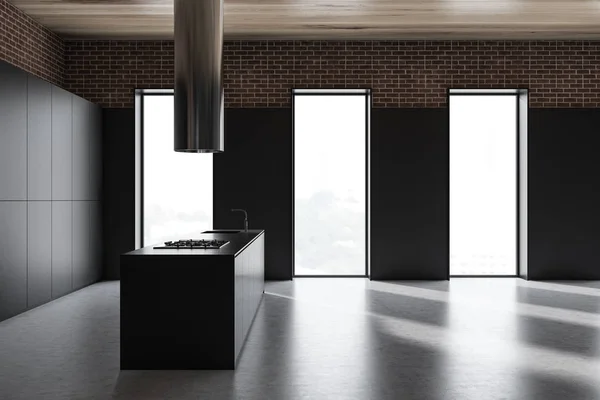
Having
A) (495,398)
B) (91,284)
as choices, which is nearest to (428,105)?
(91,284)

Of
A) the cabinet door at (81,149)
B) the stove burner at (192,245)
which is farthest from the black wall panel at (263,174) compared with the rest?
the stove burner at (192,245)

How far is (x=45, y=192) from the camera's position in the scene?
725 cm

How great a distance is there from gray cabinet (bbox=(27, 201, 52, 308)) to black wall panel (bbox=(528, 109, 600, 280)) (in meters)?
6.79

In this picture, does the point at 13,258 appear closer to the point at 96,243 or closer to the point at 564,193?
the point at 96,243

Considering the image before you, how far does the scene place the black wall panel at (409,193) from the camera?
9.33 meters

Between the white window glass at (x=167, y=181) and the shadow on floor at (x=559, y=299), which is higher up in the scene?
the white window glass at (x=167, y=181)

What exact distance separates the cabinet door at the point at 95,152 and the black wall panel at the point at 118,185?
14 centimetres

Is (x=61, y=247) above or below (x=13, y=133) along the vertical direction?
below

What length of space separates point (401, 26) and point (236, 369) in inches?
232

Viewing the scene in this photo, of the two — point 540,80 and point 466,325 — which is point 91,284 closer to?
point 466,325

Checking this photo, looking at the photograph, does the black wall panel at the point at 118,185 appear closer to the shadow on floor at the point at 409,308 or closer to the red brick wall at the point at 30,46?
the red brick wall at the point at 30,46

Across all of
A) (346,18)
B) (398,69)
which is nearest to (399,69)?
(398,69)

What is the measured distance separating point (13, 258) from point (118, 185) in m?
3.09

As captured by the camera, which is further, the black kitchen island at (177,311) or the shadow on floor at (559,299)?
the shadow on floor at (559,299)
